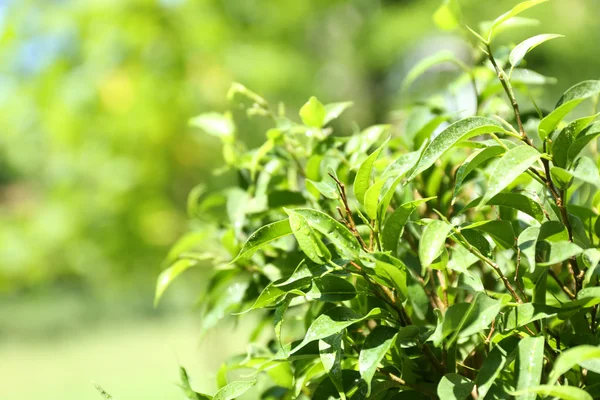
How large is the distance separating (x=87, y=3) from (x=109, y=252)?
66.5 inches

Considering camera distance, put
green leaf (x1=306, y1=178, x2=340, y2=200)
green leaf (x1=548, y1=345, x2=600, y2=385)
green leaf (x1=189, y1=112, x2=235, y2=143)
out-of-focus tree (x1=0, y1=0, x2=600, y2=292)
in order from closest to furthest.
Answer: green leaf (x1=548, y1=345, x2=600, y2=385) < green leaf (x1=306, y1=178, x2=340, y2=200) < green leaf (x1=189, y1=112, x2=235, y2=143) < out-of-focus tree (x1=0, y1=0, x2=600, y2=292)

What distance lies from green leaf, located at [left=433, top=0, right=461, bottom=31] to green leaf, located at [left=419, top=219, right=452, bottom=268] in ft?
1.38

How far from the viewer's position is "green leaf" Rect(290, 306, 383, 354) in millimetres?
575

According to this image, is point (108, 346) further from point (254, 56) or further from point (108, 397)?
point (108, 397)

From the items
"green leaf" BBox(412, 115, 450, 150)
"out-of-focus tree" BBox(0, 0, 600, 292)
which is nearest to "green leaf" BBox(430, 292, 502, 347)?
"green leaf" BBox(412, 115, 450, 150)


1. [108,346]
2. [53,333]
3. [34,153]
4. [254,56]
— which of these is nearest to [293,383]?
[254,56]

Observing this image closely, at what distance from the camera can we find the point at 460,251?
0.70m

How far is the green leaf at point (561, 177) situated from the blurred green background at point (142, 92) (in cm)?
277

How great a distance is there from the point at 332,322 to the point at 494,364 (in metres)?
0.15

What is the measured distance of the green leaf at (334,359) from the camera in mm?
588

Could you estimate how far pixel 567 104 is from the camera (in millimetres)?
563

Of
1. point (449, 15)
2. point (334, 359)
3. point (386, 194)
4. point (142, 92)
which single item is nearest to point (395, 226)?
point (386, 194)

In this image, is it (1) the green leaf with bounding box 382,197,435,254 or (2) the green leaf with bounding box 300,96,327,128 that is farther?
(2) the green leaf with bounding box 300,96,327,128

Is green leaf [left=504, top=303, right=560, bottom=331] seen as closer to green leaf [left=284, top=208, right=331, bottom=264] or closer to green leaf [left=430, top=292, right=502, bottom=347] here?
green leaf [left=430, top=292, right=502, bottom=347]
